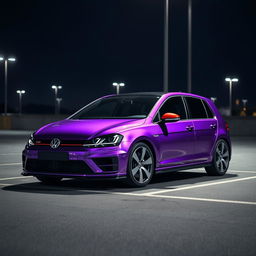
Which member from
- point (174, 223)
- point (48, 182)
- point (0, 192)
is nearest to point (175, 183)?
point (48, 182)

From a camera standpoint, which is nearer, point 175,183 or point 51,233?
point 51,233

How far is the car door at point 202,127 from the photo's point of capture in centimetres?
1182

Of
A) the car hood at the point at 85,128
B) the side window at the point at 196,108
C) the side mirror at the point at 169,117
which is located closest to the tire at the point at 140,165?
the car hood at the point at 85,128

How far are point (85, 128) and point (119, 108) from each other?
195 cm

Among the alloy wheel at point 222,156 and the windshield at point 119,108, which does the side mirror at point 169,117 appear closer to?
the windshield at point 119,108

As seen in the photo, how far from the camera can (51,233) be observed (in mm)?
6488

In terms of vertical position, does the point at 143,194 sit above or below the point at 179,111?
below

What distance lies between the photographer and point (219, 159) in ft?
41.2

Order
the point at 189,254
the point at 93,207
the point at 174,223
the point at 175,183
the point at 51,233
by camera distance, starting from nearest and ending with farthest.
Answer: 1. the point at 189,254
2. the point at 51,233
3. the point at 174,223
4. the point at 93,207
5. the point at 175,183

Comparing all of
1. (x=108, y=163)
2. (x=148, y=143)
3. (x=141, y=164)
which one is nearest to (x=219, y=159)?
(x=148, y=143)

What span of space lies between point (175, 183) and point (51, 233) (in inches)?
197

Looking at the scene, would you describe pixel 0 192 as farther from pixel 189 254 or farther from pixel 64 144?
pixel 189 254

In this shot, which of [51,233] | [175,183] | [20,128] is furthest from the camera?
[20,128]

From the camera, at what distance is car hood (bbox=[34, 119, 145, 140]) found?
9.92m
